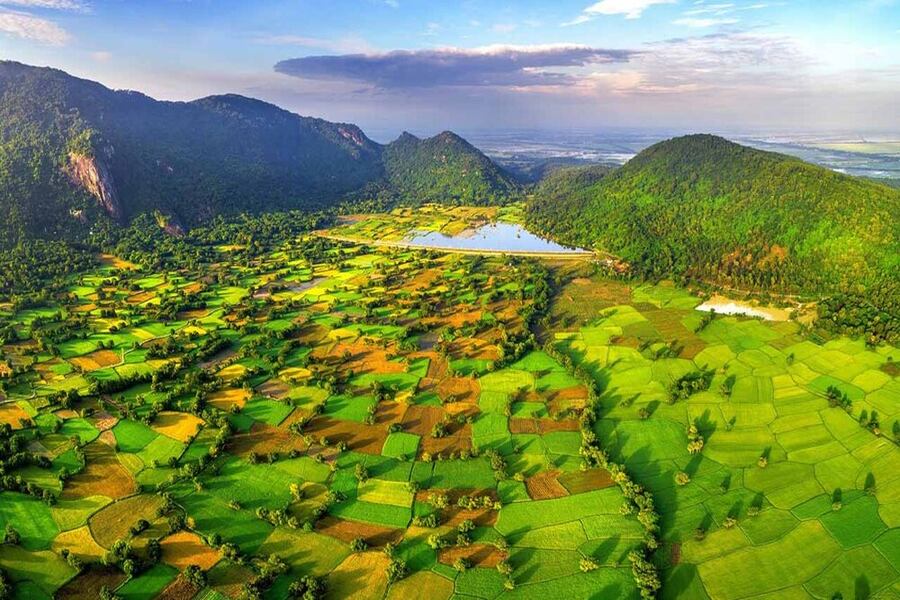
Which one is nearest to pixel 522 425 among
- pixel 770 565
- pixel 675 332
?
pixel 770 565

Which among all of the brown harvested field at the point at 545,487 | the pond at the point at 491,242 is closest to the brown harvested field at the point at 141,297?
the pond at the point at 491,242

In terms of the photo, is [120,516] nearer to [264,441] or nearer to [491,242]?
[264,441]

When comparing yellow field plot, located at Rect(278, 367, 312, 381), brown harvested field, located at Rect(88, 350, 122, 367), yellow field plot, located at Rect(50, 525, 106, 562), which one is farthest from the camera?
brown harvested field, located at Rect(88, 350, 122, 367)

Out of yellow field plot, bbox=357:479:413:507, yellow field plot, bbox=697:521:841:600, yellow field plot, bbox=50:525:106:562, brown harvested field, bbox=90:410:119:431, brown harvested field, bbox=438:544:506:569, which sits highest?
brown harvested field, bbox=90:410:119:431

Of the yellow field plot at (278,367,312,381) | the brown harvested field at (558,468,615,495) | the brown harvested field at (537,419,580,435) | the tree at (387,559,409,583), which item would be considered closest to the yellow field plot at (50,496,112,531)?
the yellow field plot at (278,367,312,381)

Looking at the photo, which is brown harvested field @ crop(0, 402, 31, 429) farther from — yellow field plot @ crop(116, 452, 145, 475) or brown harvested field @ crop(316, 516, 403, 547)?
brown harvested field @ crop(316, 516, 403, 547)

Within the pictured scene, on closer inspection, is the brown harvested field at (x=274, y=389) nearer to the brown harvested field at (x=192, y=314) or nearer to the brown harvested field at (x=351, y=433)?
the brown harvested field at (x=351, y=433)
